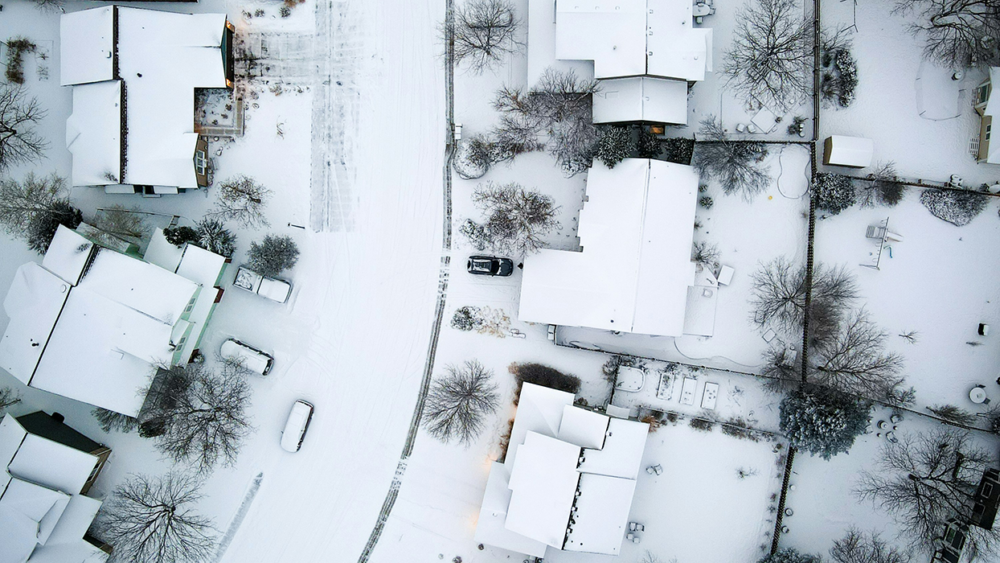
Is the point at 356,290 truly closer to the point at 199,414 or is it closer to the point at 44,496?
the point at 199,414

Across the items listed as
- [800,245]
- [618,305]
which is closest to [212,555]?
[618,305]

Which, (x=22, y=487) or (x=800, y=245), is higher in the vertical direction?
(x=800, y=245)

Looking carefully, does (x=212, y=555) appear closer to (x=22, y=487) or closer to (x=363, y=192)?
(x=22, y=487)

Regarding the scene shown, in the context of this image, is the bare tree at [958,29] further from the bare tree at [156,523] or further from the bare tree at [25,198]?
the bare tree at [25,198]

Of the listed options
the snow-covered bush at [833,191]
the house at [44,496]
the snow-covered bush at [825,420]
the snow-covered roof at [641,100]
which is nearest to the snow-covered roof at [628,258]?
the snow-covered roof at [641,100]

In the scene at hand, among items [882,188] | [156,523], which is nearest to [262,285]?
[156,523]

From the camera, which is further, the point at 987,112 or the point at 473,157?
the point at 473,157
